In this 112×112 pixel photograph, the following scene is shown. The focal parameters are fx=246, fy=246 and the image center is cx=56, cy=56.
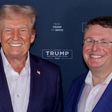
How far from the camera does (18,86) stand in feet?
6.57

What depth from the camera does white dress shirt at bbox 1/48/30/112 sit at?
1974mm

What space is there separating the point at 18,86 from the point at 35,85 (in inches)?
5.7

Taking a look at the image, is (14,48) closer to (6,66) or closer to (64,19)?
(6,66)

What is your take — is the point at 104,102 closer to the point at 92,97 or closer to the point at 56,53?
the point at 92,97

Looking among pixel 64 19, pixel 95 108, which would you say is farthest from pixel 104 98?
pixel 64 19

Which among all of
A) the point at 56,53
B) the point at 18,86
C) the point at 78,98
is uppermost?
the point at 56,53

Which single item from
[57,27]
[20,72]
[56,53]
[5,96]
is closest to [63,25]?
[57,27]

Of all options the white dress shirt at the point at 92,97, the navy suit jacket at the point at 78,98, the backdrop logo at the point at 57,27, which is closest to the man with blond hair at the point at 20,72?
the navy suit jacket at the point at 78,98

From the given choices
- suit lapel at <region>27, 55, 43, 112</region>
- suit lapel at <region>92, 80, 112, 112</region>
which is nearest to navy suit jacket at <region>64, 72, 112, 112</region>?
suit lapel at <region>92, 80, 112, 112</region>

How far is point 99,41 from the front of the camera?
1807mm

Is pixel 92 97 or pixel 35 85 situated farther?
pixel 35 85

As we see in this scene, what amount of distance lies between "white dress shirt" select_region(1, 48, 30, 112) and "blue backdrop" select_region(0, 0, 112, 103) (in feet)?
1.75

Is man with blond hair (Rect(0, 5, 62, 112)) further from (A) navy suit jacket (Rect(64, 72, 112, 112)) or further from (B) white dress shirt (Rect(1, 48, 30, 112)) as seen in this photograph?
(A) navy suit jacket (Rect(64, 72, 112, 112))

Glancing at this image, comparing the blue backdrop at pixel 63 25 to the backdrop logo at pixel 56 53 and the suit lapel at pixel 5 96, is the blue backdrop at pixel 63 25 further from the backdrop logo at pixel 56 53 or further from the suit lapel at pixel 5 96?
the suit lapel at pixel 5 96
